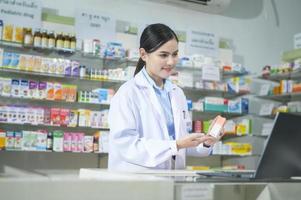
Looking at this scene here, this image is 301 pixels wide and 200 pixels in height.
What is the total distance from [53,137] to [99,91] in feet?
2.41

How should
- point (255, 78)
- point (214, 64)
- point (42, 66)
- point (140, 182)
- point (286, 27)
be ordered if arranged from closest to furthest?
Result: point (140, 182)
point (42, 66)
point (214, 64)
point (255, 78)
point (286, 27)

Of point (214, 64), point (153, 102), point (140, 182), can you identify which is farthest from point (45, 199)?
point (214, 64)

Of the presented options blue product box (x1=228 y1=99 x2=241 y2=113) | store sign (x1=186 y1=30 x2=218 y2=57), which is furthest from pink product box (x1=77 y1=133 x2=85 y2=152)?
blue product box (x1=228 y1=99 x2=241 y2=113)

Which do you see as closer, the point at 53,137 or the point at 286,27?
the point at 53,137

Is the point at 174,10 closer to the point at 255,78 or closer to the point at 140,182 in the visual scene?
the point at 255,78

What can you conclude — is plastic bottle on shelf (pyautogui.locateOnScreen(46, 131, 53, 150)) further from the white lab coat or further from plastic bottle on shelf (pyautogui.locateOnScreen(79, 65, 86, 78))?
the white lab coat

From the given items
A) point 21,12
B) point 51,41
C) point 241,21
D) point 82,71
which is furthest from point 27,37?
point 241,21

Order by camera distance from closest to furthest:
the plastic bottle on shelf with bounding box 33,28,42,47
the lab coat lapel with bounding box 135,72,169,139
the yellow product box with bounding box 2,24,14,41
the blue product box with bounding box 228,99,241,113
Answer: the lab coat lapel with bounding box 135,72,169,139
the yellow product box with bounding box 2,24,14,41
the plastic bottle on shelf with bounding box 33,28,42,47
the blue product box with bounding box 228,99,241,113

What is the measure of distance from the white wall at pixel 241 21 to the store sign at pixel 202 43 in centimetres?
18

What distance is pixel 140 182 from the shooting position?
1.05 meters

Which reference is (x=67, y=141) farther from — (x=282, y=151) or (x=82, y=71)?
(x=282, y=151)

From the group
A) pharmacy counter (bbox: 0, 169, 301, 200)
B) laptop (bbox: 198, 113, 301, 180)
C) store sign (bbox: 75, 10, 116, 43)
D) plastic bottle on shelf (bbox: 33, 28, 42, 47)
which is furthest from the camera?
store sign (bbox: 75, 10, 116, 43)

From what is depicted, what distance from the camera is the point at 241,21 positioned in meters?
6.02

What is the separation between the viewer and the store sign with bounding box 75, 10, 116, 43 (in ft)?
15.5
